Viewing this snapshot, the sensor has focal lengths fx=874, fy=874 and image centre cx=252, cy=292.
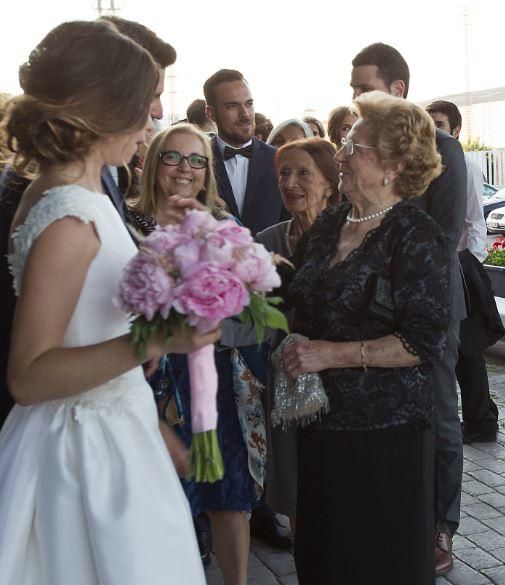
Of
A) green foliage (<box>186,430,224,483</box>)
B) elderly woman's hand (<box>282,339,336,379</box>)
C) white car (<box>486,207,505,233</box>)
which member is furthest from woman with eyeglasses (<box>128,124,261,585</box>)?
white car (<box>486,207,505,233</box>)

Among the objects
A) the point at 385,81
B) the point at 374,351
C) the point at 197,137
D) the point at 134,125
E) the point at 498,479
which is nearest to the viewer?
the point at 134,125

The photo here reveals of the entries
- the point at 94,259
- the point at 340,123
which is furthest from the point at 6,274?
the point at 340,123

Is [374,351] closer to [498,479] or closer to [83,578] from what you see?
[83,578]

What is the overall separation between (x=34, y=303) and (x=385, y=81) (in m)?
3.34

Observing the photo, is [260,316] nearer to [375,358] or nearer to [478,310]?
[375,358]

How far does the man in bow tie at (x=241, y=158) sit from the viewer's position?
5.26m

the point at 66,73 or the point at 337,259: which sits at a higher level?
the point at 66,73

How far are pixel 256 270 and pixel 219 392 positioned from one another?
77.6 inches

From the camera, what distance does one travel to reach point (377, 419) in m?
3.09

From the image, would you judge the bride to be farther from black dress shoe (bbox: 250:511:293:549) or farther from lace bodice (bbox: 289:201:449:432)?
black dress shoe (bbox: 250:511:293:549)

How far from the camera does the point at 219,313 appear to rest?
77.0 inches

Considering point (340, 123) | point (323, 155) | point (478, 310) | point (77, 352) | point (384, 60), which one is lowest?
point (478, 310)

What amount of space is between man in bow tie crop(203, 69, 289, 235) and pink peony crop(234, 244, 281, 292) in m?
3.04

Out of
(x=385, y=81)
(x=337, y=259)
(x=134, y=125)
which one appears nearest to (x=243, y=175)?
(x=385, y=81)
